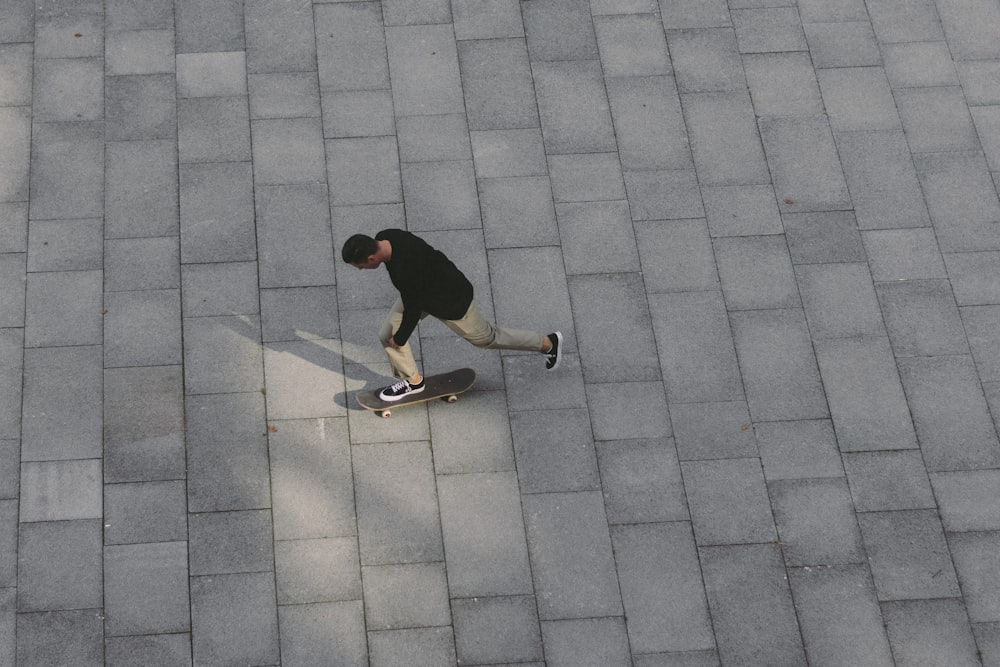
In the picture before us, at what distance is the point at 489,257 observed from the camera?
7.94 metres

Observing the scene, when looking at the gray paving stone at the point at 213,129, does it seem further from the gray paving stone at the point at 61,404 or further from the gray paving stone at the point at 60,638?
the gray paving stone at the point at 60,638

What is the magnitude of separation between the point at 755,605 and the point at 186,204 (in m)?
4.96

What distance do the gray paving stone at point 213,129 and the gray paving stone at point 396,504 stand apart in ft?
8.73

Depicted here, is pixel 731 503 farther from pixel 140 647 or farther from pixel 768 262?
pixel 140 647

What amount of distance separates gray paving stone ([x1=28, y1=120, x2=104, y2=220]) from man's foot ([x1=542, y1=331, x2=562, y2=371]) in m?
3.49

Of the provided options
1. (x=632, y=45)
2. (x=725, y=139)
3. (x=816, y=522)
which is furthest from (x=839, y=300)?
(x=632, y=45)

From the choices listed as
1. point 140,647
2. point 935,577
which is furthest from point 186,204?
point 935,577

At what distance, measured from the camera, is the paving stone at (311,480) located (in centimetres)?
698

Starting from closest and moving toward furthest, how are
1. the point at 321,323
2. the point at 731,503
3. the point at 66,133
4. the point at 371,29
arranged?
the point at 731,503
the point at 321,323
the point at 66,133
the point at 371,29

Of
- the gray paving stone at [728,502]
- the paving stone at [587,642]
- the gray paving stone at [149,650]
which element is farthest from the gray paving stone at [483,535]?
the gray paving stone at [149,650]

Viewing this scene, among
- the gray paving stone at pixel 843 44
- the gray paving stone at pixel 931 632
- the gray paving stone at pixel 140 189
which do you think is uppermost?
the gray paving stone at pixel 843 44

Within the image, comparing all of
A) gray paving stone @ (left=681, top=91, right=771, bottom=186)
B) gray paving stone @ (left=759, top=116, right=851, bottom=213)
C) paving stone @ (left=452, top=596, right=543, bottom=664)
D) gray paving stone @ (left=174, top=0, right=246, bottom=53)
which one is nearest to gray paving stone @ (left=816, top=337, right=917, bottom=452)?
gray paving stone @ (left=759, top=116, right=851, bottom=213)

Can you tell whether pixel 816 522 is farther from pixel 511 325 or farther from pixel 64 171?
pixel 64 171

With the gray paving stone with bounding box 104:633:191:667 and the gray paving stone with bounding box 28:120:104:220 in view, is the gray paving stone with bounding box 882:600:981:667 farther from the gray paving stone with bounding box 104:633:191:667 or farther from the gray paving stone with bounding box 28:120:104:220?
the gray paving stone with bounding box 28:120:104:220
